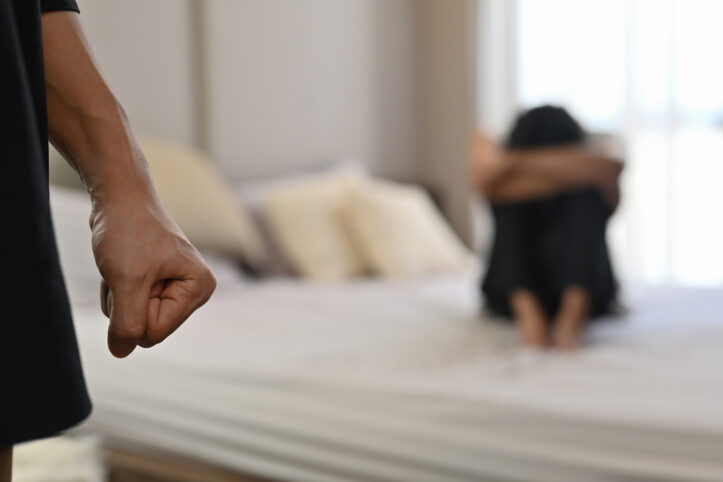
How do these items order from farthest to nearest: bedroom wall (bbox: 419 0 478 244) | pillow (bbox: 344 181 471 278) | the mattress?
bedroom wall (bbox: 419 0 478 244), pillow (bbox: 344 181 471 278), the mattress

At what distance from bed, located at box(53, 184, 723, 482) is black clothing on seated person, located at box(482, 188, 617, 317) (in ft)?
0.33

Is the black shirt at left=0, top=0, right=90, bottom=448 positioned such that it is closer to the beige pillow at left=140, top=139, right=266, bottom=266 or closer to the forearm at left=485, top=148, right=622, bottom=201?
the forearm at left=485, top=148, right=622, bottom=201

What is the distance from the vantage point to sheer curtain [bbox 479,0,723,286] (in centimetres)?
372

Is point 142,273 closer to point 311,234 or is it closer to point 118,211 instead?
point 118,211

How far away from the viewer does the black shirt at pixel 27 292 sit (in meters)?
0.50

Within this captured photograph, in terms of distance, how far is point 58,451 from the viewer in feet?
4.26

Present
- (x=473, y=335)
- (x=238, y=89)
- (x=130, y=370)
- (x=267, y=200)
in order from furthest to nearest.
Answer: (x=238, y=89)
(x=267, y=200)
(x=473, y=335)
(x=130, y=370)

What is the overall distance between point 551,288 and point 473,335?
0.23 meters

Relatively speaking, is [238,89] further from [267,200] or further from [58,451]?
[58,451]

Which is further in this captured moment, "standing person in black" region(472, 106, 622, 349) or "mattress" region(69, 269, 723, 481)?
"standing person in black" region(472, 106, 622, 349)

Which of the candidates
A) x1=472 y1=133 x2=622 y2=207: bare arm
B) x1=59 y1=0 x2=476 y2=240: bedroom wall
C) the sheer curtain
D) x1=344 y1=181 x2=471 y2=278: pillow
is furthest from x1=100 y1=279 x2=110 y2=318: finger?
the sheer curtain

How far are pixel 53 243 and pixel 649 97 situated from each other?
12.2 feet

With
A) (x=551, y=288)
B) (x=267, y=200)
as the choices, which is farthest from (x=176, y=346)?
(x=267, y=200)

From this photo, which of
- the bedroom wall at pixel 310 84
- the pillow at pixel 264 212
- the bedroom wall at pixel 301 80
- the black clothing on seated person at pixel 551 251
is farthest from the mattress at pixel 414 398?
the bedroom wall at pixel 310 84
